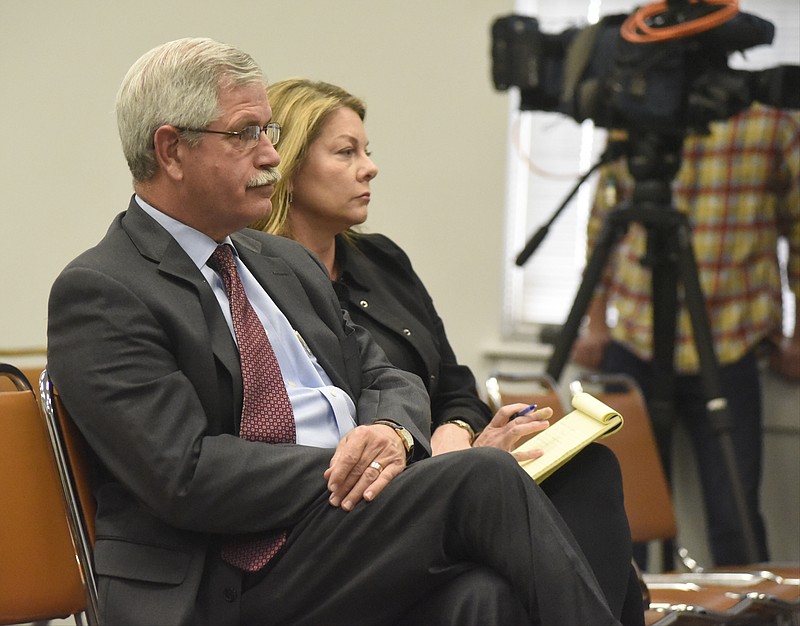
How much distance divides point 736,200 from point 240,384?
2.24 metres

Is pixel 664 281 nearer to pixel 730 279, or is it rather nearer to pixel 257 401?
pixel 730 279

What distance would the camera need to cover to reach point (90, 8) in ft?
11.7

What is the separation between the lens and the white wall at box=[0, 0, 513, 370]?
354cm

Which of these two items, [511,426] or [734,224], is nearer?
[511,426]

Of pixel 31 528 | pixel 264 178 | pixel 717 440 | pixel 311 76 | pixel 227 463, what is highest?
pixel 311 76

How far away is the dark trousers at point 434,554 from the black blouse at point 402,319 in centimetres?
63

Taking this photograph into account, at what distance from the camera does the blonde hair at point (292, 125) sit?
2.21m

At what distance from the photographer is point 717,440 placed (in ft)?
11.0

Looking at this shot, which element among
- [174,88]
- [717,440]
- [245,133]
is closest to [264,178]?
[245,133]

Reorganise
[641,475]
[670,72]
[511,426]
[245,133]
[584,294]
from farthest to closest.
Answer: [584,294] → [641,475] → [670,72] → [511,426] → [245,133]

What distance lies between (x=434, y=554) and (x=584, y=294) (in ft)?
5.25

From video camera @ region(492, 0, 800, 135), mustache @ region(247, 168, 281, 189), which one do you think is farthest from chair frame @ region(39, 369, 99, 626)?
video camera @ region(492, 0, 800, 135)

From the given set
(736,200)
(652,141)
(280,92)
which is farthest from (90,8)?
(736,200)

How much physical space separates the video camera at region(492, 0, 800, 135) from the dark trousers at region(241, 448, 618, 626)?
1522 mm
